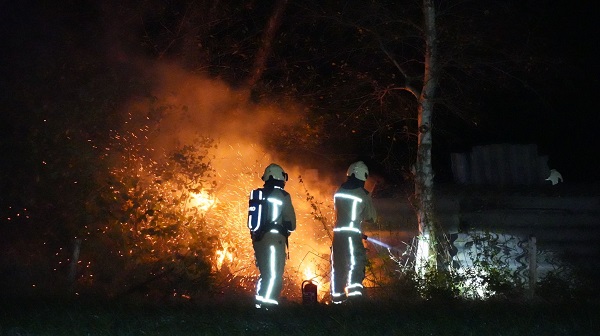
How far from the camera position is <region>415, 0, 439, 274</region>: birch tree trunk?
1120 centimetres

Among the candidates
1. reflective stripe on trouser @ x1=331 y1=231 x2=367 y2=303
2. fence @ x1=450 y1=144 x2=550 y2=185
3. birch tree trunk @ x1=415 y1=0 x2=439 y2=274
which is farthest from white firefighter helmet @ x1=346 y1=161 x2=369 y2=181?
fence @ x1=450 y1=144 x2=550 y2=185

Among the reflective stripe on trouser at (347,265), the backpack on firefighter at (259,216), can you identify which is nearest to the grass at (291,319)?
the reflective stripe on trouser at (347,265)

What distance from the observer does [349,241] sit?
973cm

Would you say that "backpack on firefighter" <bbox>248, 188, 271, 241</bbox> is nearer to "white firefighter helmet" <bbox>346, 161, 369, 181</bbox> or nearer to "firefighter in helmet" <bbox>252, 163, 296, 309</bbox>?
"firefighter in helmet" <bbox>252, 163, 296, 309</bbox>

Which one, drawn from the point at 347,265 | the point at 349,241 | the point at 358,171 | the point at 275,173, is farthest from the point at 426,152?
the point at 275,173

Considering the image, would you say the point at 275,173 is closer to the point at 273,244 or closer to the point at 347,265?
the point at 273,244

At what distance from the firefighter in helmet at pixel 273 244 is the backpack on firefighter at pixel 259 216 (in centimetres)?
1

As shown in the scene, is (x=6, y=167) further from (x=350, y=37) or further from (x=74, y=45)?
(x=350, y=37)

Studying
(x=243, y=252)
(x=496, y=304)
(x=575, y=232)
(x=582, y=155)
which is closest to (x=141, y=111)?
A: (x=243, y=252)

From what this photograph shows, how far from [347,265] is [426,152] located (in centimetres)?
272

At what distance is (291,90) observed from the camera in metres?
13.7

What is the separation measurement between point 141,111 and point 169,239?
198 centimetres

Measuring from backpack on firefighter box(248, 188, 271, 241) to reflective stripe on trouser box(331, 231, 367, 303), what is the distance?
1.08m

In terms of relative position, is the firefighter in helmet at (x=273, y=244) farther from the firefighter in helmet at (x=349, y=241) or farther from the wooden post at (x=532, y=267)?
the wooden post at (x=532, y=267)
